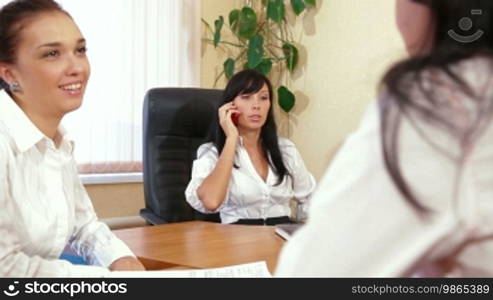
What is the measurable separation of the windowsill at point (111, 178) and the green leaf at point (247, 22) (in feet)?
3.66

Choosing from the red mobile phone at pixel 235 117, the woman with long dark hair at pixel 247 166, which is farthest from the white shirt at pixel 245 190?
the red mobile phone at pixel 235 117

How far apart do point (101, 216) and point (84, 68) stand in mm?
1675

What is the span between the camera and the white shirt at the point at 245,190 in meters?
2.15

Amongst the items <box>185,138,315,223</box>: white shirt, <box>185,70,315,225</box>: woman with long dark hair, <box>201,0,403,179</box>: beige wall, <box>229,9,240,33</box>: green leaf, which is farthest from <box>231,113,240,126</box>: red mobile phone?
<box>229,9,240,33</box>: green leaf

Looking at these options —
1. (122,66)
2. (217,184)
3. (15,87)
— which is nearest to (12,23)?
(15,87)

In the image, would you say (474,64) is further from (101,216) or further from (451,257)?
(101,216)

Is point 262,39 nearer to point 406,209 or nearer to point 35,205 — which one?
point 35,205

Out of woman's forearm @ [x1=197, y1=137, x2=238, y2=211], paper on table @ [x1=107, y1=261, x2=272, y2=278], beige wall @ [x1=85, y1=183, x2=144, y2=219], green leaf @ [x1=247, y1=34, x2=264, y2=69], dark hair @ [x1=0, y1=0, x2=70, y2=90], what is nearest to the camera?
paper on table @ [x1=107, y1=261, x2=272, y2=278]

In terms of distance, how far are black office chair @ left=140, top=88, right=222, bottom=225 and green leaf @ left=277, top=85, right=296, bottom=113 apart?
0.92m

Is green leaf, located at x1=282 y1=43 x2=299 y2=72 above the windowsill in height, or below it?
above

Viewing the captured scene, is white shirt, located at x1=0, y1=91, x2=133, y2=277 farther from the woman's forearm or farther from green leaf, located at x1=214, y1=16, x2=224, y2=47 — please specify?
green leaf, located at x1=214, y1=16, x2=224, y2=47

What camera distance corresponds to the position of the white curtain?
272cm

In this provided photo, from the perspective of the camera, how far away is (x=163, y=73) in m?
3.06

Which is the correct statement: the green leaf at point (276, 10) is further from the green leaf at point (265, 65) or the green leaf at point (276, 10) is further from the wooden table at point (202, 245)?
the wooden table at point (202, 245)
